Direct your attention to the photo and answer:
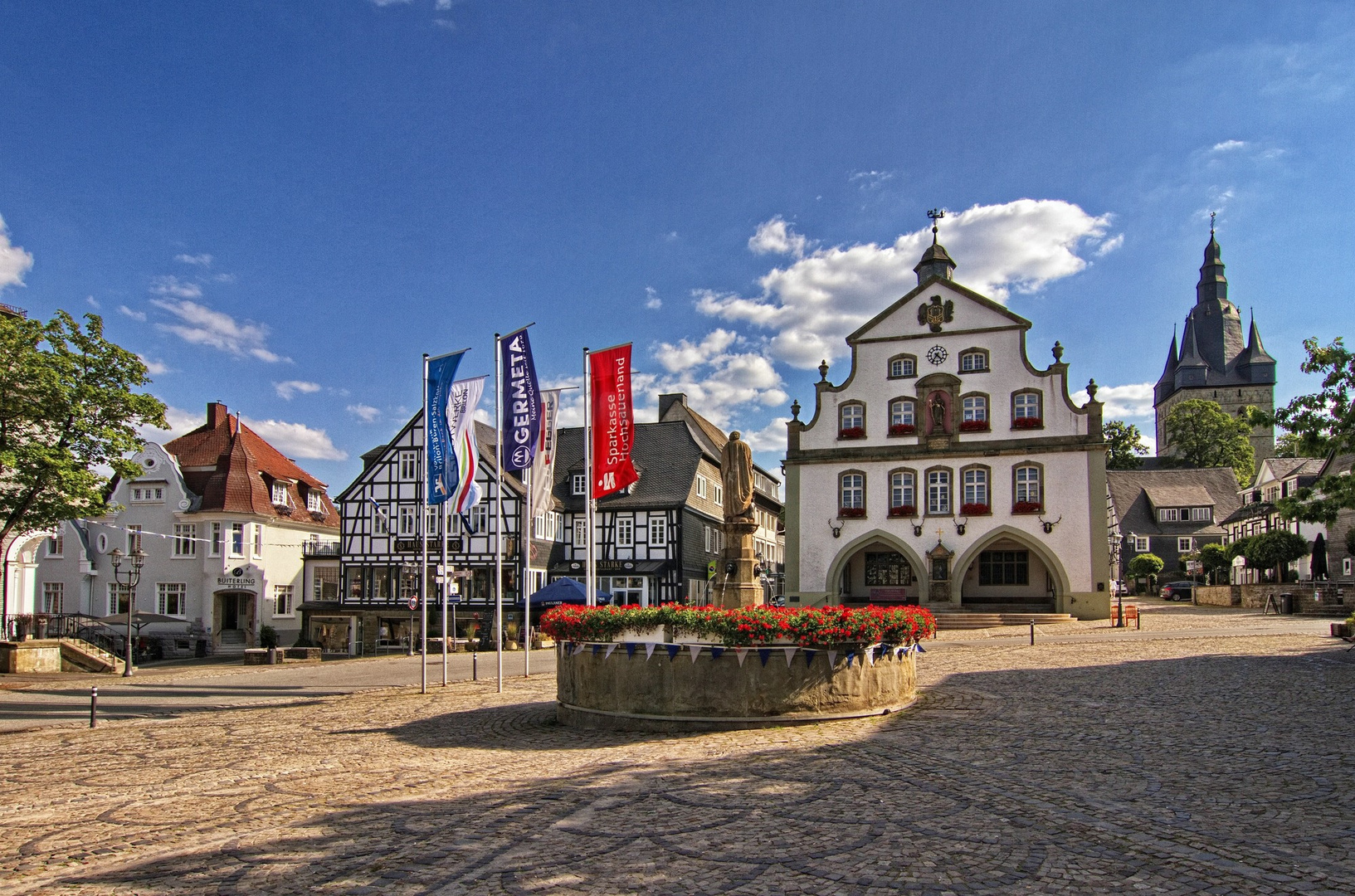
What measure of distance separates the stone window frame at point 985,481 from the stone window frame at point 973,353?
161 inches

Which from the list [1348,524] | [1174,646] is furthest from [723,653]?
[1348,524]

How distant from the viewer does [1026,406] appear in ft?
133

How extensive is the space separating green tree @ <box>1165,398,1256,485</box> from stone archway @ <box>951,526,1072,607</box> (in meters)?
54.7

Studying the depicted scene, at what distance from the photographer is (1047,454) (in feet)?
131

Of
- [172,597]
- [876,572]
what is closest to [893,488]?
[876,572]

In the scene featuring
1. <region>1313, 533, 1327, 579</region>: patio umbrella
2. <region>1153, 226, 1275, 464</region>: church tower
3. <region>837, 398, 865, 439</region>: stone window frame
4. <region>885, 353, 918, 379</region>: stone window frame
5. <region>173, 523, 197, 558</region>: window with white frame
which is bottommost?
<region>1313, 533, 1327, 579</region>: patio umbrella

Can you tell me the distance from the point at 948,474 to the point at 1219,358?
91.4m

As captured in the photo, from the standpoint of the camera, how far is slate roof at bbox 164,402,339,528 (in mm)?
46656

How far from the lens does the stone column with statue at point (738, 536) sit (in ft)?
54.4

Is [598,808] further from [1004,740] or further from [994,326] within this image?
[994,326]

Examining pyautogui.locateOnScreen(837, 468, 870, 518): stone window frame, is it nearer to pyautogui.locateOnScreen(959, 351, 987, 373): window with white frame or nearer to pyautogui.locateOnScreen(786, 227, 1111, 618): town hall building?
pyautogui.locateOnScreen(786, 227, 1111, 618): town hall building

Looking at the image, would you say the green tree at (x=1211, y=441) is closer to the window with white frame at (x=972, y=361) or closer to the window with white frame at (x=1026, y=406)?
the window with white frame at (x=1026, y=406)

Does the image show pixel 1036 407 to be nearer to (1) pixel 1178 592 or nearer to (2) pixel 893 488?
(2) pixel 893 488

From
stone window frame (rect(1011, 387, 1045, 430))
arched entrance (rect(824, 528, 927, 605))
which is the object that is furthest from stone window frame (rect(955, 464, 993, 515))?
arched entrance (rect(824, 528, 927, 605))
